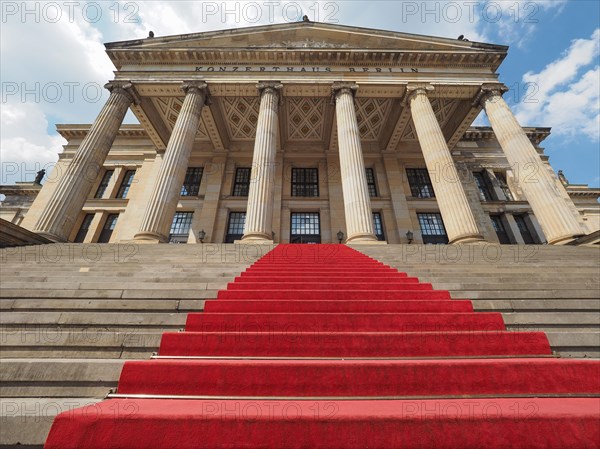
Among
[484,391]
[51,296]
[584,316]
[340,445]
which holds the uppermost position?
[51,296]

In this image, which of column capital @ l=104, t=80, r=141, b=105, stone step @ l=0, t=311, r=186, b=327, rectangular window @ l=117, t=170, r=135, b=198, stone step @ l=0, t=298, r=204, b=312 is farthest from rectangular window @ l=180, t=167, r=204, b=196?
stone step @ l=0, t=311, r=186, b=327

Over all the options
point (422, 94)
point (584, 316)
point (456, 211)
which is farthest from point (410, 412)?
point (422, 94)

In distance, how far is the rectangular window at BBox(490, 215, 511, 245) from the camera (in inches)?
717

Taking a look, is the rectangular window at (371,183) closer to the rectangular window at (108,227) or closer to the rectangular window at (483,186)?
the rectangular window at (483,186)

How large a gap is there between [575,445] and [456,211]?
11319 millimetres

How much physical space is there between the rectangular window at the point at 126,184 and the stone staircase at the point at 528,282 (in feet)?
64.7

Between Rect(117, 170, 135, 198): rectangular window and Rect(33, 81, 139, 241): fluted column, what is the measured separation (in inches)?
304

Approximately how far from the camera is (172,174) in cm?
1201

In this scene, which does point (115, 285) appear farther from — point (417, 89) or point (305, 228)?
point (417, 89)

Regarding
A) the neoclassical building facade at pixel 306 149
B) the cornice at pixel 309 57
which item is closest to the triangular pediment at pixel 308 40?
the neoclassical building facade at pixel 306 149

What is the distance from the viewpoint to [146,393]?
2156 millimetres

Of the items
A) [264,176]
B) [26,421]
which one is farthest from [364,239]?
[26,421]

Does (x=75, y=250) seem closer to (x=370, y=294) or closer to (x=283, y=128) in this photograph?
(x=370, y=294)

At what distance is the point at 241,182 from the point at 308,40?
10582mm
